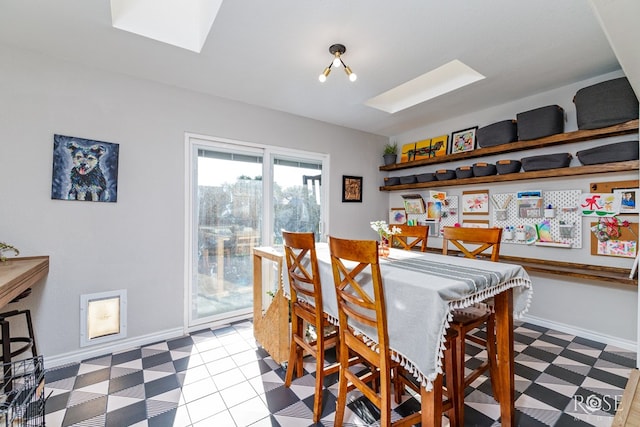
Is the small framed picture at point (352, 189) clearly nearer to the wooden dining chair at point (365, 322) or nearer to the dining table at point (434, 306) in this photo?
the dining table at point (434, 306)

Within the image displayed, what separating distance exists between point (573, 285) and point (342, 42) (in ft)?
10.3

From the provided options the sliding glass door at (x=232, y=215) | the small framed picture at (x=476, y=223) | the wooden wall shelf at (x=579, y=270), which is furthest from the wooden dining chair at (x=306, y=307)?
the small framed picture at (x=476, y=223)

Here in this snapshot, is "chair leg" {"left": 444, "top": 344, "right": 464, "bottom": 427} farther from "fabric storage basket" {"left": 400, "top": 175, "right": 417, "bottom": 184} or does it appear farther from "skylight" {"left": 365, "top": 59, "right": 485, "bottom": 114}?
"fabric storage basket" {"left": 400, "top": 175, "right": 417, "bottom": 184}

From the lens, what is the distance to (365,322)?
1.33 m

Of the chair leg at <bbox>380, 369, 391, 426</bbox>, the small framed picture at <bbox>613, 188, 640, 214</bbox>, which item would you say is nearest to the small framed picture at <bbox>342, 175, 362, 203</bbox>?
the small framed picture at <bbox>613, 188, 640, 214</bbox>

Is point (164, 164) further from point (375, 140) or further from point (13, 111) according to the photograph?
point (375, 140)

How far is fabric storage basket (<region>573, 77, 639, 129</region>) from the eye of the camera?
7.49ft

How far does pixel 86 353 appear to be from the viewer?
233 cm

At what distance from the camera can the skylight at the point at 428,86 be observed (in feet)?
8.85

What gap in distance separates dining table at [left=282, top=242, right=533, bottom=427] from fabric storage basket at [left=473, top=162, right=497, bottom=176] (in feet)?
6.38

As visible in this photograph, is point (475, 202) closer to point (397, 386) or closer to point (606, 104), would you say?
point (606, 104)

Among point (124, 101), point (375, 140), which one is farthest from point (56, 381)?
point (375, 140)

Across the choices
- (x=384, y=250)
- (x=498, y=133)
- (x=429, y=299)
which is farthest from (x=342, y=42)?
(x=498, y=133)

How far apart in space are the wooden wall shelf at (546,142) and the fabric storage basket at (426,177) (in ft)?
0.51
